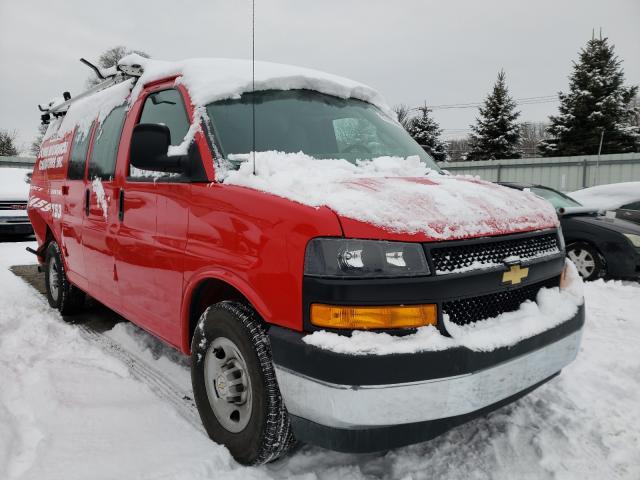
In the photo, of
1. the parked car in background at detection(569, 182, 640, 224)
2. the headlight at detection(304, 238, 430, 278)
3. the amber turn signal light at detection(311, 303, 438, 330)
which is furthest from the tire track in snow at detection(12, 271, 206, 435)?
the parked car in background at detection(569, 182, 640, 224)

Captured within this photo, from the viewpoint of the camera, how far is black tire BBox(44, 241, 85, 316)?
468 cm

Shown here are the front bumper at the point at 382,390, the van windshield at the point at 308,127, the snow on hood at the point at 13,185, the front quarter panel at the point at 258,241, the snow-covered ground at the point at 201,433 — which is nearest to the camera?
the front bumper at the point at 382,390

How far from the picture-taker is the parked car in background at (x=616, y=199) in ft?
24.1

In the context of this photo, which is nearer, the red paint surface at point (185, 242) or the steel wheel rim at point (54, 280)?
the red paint surface at point (185, 242)

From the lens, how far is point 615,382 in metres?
3.24

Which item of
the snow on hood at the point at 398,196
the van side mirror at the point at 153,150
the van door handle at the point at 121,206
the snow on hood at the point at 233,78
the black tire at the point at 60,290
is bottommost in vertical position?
the black tire at the point at 60,290

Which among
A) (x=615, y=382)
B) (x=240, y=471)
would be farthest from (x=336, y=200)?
(x=615, y=382)

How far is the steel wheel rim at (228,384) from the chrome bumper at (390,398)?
1.15 feet

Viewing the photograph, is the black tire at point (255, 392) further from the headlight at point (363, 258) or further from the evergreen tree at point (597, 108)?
the evergreen tree at point (597, 108)

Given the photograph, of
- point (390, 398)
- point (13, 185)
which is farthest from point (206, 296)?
point (13, 185)

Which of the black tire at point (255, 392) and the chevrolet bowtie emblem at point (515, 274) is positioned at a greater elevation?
the chevrolet bowtie emblem at point (515, 274)

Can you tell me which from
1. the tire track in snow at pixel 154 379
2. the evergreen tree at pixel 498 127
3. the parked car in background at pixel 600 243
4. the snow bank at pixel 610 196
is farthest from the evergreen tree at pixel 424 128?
the tire track in snow at pixel 154 379

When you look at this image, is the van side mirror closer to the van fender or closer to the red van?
the red van

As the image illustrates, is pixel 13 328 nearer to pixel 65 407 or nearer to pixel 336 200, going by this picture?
pixel 65 407
